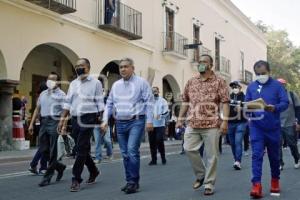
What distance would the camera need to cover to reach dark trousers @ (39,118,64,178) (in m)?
7.57

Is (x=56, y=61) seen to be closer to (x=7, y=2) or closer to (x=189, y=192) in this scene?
(x=7, y=2)

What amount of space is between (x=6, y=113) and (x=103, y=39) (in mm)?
5354

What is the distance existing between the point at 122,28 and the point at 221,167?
32.3 feet

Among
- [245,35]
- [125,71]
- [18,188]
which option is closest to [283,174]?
[125,71]

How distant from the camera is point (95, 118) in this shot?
23.3 ft

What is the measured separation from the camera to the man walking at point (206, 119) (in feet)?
21.2

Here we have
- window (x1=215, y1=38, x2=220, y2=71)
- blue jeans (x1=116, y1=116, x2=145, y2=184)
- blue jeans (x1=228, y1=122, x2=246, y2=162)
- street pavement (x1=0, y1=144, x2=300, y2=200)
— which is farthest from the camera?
window (x1=215, y1=38, x2=220, y2=71)

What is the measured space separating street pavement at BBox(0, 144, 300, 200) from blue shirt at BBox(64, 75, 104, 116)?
1.12 meters

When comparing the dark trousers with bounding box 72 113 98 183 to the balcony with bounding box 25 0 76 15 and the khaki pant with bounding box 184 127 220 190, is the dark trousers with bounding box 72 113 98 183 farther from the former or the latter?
the balcony with bounding box 25 0 76 15

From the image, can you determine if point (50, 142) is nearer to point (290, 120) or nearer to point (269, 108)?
point (269, 108)

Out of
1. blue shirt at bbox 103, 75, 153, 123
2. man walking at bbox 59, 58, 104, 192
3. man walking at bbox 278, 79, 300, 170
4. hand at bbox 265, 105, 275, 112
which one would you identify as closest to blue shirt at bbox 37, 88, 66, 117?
man walking at bbox 59, 58, 104, 192

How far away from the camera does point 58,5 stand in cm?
1454

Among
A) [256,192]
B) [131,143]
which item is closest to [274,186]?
[256,192]

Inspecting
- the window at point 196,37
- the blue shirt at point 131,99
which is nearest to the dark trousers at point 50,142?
the blue shirt at point 131,99
